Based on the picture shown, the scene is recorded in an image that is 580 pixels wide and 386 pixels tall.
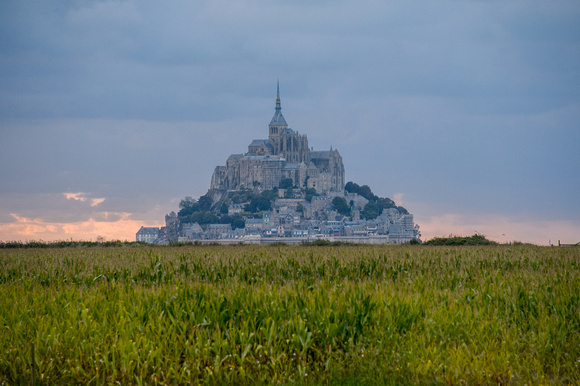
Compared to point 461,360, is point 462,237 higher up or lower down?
higher up

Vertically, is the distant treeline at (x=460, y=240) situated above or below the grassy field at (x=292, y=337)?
above

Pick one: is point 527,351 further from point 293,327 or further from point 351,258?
point 351,258

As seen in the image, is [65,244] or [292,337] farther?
[65,244]

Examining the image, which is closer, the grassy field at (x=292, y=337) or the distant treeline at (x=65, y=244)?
the grassy field at (x=292, y=337)

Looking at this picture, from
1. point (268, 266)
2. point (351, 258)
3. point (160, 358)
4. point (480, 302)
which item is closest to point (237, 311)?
point (160, 358)

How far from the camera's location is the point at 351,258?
79.1 feet

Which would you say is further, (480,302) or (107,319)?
(480,302)

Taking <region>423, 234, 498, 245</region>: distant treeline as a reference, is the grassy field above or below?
below

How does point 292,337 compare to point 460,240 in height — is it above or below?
below

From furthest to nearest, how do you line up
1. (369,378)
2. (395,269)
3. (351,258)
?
1. (351,258)
2. (395,269)
3. (369,378)

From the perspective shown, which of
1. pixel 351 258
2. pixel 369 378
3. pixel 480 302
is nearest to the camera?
pixel 369 378

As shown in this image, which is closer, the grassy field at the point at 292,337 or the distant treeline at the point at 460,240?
the grassy field at the point at 292,337

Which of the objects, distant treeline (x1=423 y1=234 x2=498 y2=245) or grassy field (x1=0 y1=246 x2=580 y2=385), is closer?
grassy field (x1=0 y1=246 x2=580 y2=385)

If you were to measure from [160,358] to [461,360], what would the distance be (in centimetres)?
532
